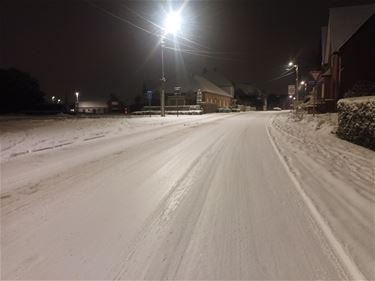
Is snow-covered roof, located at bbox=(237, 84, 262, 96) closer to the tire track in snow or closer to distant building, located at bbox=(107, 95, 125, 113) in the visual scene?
distant building, located at bbox=(107, 95, 125, 113)

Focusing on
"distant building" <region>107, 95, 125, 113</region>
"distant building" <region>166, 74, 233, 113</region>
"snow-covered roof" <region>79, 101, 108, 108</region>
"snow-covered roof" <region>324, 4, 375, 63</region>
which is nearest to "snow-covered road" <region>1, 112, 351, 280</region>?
"snow-covered roof" <region>324, 4, 375, 63</region>

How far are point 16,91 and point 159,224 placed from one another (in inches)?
2564

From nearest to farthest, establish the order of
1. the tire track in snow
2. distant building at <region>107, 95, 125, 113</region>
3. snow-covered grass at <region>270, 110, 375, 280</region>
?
1. the tire track in snow
2. snow-covered grass at <region>270, 110, 375, 280</region>
3. distant building at <region>107, 95, 125, 113</region>

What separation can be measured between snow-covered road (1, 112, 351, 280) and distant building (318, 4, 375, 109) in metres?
28.6

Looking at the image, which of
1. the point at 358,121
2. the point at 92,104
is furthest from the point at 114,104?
the point at 358,121

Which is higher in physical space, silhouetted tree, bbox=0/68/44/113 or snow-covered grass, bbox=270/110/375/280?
silhouetted tree, bbox=0/68/44/113

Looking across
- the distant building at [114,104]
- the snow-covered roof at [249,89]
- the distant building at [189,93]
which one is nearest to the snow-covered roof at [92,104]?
the distant building at [114,104]

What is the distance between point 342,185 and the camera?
313 inches

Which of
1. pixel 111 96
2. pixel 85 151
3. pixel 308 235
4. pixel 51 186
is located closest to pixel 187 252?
pixel 308 235

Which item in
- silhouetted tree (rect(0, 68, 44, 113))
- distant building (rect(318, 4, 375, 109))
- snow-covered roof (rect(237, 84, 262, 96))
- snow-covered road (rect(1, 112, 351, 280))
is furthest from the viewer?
snow-covered roof (rect(237, 84, 262, 96))

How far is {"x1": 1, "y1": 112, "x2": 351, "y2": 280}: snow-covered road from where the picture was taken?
4.43 metres

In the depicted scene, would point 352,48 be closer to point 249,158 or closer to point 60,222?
point 249,158

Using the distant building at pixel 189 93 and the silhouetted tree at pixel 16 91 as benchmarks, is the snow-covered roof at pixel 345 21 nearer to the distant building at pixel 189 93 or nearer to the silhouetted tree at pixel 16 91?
the distant building at pixel 189 93

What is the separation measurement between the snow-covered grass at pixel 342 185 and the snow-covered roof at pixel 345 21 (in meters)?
26.8
